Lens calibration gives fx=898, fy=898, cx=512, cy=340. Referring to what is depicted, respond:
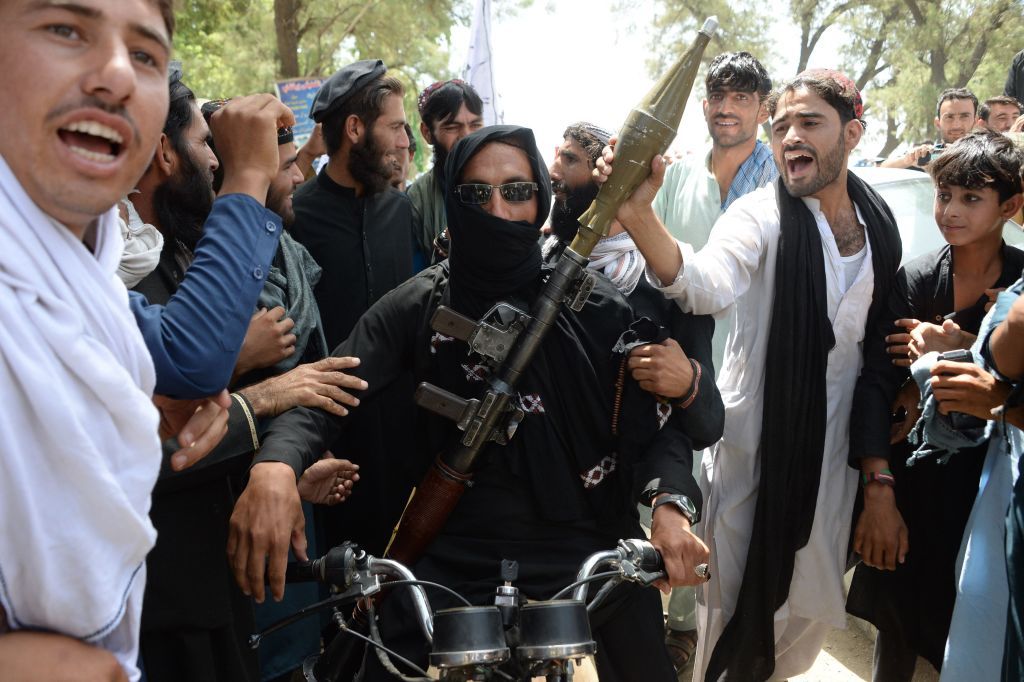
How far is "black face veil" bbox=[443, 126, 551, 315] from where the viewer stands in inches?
99.4

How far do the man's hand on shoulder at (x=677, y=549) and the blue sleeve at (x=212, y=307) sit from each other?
42.5 inches

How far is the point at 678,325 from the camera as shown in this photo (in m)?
2.89

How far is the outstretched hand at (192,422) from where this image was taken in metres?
1.68

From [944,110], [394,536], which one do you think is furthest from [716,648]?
[944,110]

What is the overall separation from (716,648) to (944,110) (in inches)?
244

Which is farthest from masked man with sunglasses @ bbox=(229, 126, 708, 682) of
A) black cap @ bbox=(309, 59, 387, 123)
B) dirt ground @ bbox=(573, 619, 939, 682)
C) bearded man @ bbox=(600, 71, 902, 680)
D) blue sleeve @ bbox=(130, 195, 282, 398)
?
dirt ground @ bbox=(573, 619, 939, 682)

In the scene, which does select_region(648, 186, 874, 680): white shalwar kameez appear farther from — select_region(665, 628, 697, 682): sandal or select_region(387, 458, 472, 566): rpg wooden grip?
select_region(387, 458, 472, 566): rpg wooden grip

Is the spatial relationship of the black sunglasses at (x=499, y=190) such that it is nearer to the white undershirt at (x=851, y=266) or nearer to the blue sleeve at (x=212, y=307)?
the blue sleeve at (x=212, y=307)

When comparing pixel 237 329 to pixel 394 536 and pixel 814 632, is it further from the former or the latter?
pixel 814 632

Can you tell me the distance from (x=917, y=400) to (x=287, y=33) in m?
15.1

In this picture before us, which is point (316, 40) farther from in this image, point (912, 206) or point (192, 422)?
point (192, 422)

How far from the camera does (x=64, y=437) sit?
1.06m

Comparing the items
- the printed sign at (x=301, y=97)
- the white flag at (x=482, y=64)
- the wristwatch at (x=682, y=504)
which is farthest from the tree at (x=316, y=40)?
the wristwatch at (x=682, y=504)

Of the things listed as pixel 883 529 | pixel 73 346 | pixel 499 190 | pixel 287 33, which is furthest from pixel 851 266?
pixel 287 33
